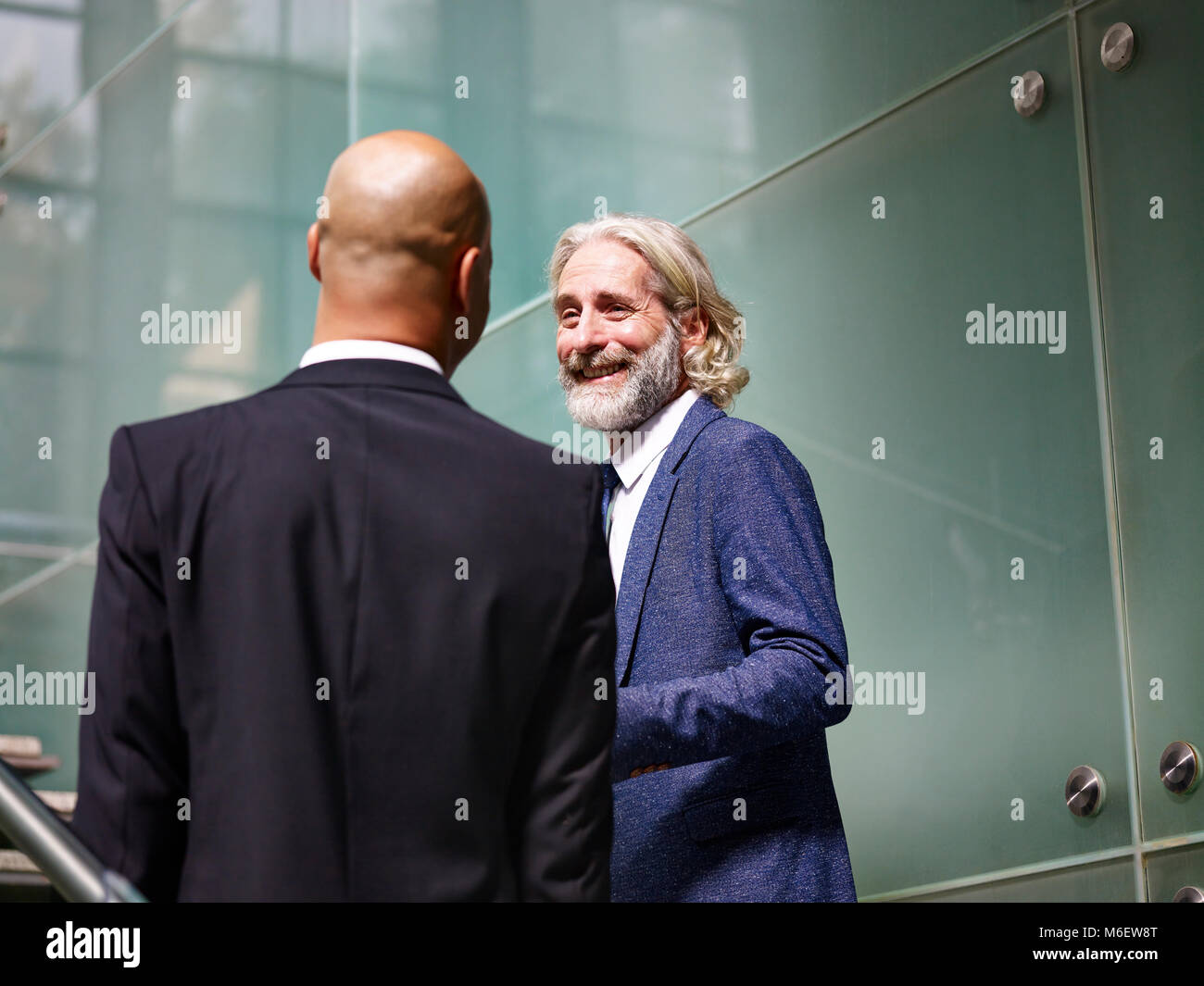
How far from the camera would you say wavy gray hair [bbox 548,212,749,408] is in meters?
2.90

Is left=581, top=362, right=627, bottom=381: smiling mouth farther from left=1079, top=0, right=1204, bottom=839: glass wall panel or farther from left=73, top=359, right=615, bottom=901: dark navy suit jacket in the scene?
left=73, top=359, right=615, bottom=901: dark navy suit jacket

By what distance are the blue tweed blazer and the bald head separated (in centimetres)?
71

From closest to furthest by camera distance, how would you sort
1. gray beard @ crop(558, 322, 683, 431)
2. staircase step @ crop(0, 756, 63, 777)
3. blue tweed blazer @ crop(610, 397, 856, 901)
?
1. blue tweed blazer @ crop(610, 397, 856, 901)
2. gray beard @ crop(558, 322, 683, 431)
3. staircase step @ crop(0, 756, 63, 777)

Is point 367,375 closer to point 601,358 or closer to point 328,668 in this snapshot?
point 328,668

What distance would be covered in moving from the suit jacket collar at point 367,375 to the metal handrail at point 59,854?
0.53m

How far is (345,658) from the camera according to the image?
154 cm

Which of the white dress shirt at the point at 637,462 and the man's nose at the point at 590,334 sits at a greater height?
the man's nose at the point at 590,334

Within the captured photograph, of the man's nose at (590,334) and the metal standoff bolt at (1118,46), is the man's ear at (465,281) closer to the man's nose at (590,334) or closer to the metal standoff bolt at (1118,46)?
the man's nose at (590,334)

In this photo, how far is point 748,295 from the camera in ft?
13.5

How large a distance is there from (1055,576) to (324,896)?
1973 mm

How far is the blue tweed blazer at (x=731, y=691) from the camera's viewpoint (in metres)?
2.18

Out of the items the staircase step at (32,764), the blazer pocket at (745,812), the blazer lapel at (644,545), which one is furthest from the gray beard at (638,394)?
the staircase step at (32,764)

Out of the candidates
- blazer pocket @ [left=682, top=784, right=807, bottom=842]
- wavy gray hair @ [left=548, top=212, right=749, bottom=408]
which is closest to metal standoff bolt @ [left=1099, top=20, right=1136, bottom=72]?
wavy gray hair @ [left=548, top=212, right=749, bottom=408]
